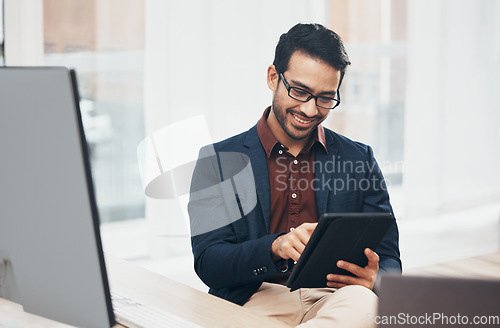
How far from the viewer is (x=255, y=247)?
4.63ft

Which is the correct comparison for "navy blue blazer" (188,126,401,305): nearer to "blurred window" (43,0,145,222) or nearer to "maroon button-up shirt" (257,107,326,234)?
"maroon button-up shirt" (257,107,326,234)

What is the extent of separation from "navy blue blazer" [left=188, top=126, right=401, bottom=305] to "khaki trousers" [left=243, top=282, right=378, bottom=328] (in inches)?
1.8

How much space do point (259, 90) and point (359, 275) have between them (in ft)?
6.36

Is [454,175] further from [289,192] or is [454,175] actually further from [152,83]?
[289,192]

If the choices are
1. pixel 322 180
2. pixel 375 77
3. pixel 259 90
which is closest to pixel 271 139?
pixel 322 180

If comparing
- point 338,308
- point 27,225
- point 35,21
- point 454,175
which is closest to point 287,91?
point 338,308

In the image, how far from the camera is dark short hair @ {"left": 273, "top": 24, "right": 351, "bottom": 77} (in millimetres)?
1680

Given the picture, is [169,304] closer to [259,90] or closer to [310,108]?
[310,108]

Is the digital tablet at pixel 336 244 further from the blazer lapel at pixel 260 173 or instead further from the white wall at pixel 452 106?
the white wall at pixel 452 106

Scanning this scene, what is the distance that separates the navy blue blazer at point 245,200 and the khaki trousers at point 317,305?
5 centimetres

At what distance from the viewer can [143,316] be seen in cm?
98

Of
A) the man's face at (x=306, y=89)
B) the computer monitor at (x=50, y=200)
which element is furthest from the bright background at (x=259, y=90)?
the computer monitor at (x=50, y=200)

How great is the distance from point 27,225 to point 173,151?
2166 mm

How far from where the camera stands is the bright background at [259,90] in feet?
9.05
